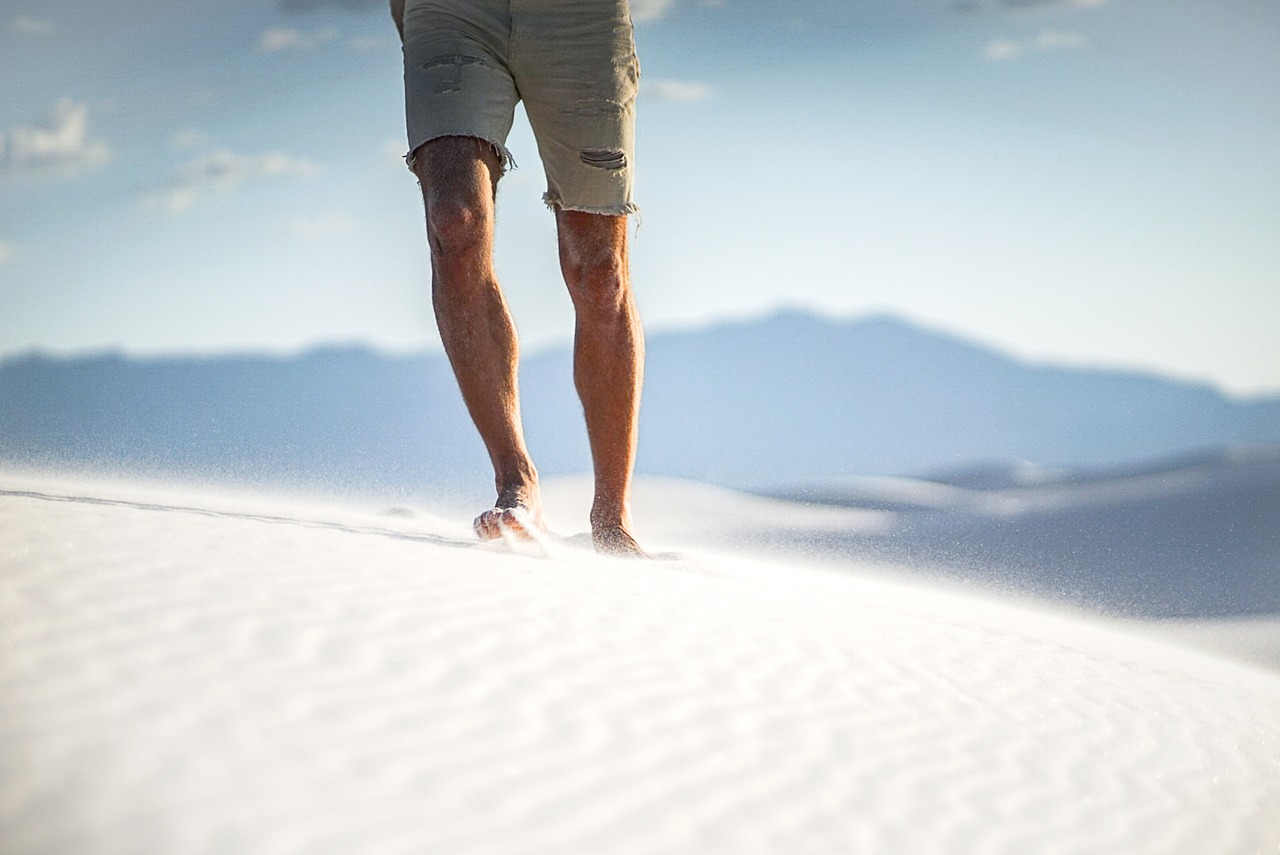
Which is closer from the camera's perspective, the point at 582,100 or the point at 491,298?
the point at 491,298

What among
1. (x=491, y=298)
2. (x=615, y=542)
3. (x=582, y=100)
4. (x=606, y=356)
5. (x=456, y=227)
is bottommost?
(x=615, y=542)

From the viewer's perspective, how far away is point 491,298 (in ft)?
7.06

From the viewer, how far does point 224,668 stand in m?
1.06

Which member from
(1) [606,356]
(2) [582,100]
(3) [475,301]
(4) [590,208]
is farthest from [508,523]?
(2) [582,100]

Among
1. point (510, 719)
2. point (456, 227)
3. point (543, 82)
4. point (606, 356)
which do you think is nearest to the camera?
point (510, 719)

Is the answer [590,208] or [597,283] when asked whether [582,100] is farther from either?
[597,283]

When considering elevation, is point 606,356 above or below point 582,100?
below

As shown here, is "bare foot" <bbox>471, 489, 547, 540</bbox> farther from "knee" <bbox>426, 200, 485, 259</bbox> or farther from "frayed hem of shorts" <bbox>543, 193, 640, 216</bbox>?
"frayed hem of shorts" <bbox>543, 193, 640, 216</bbox>

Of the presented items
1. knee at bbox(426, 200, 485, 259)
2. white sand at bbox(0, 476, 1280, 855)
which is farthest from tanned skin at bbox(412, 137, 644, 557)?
white sand at bbox(0, 476, 1280, 855)

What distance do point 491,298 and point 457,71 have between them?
1.35 feet

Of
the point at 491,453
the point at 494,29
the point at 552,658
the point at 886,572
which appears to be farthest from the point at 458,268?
the point at 886,572

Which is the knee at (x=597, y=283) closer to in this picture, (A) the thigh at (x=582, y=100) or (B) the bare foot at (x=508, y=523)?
(A) the thigh at (x=582, y=100)

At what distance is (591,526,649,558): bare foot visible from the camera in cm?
231

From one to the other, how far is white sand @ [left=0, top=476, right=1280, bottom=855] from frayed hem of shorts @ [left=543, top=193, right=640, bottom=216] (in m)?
0.82
